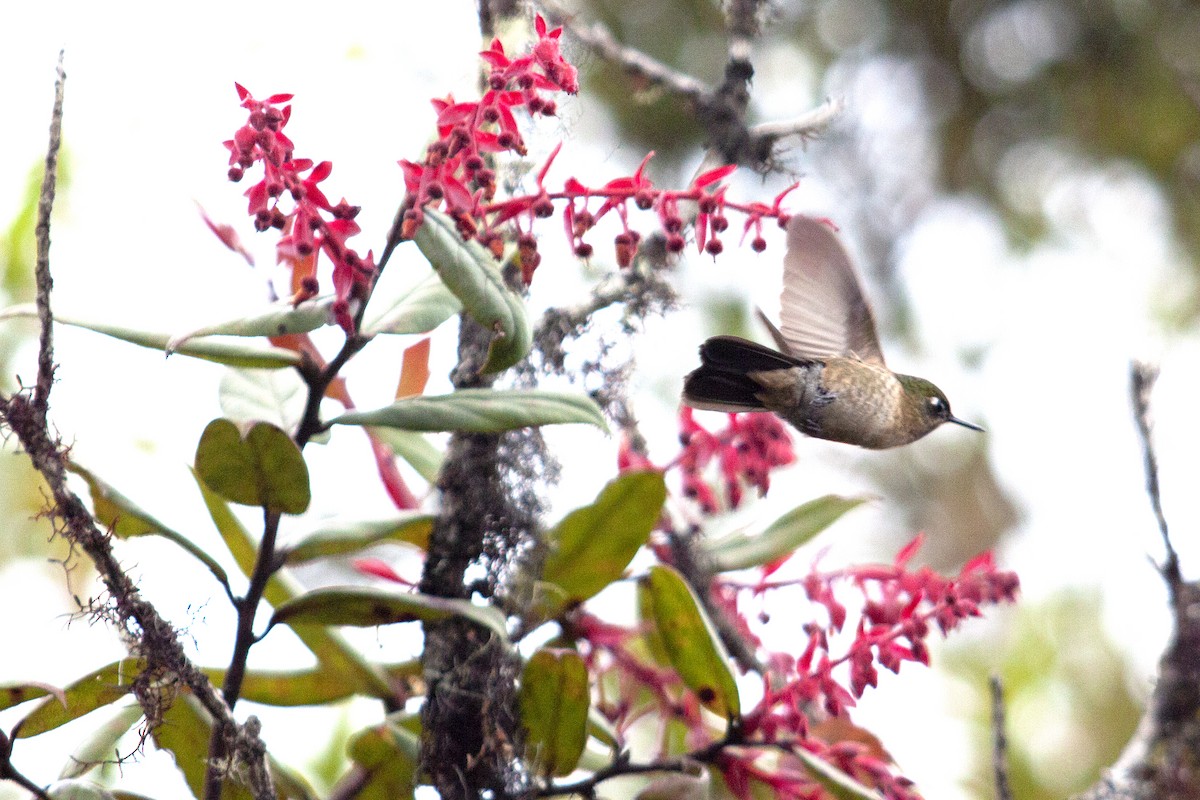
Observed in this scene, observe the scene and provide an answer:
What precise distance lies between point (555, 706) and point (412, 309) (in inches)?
22.5

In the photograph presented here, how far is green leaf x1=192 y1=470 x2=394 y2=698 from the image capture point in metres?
1.82

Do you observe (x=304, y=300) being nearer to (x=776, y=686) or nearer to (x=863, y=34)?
(x=776, y=686)

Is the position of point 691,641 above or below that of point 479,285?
below

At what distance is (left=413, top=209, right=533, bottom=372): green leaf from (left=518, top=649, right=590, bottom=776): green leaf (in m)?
0.42

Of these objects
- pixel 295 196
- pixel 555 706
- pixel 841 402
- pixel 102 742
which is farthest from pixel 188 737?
pixel 841 402

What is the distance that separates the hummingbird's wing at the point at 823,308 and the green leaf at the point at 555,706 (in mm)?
1147

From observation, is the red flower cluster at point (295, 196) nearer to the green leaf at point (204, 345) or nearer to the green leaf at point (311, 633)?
the green leaf at point (204, 345)

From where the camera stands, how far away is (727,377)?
7.80 feet

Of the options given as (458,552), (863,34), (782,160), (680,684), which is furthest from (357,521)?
(863,34)

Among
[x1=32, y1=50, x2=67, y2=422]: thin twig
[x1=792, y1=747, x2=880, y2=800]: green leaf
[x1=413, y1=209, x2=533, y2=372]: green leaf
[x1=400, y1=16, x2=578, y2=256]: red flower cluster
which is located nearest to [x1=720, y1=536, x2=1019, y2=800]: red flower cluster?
[x1=792, y1=747, x2=880, y2=800]: green leaf

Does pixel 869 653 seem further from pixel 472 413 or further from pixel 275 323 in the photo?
pixel 275 323

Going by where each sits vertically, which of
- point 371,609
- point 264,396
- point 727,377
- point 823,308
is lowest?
point 371,609

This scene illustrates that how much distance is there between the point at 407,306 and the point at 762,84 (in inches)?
208

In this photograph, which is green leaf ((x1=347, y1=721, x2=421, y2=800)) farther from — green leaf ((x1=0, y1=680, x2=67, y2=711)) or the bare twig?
the bare twig
